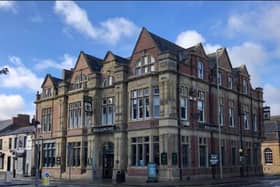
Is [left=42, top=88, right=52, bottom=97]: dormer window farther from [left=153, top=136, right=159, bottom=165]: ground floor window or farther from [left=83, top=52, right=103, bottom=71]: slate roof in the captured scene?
[left=153, top=136, right=159, bottom=165]: ground floor window

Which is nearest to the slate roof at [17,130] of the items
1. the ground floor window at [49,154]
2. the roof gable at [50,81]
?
the ground floor window at [49,154]

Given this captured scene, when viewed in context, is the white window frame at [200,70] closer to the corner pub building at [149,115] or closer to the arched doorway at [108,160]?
the corner pub building at [149,115]

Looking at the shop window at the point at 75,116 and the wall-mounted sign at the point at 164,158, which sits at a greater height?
the shop window at the point at 75,116

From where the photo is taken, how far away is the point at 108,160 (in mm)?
41844

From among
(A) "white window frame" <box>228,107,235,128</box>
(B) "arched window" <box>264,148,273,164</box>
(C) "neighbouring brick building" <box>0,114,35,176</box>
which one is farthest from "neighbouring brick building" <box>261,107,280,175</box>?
(C) "neighbouring brick building" <box>0,114,35,176</box>

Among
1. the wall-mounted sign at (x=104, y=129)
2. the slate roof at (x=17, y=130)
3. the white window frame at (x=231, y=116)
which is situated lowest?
the wall-mounted sign at (x=104, y=129)

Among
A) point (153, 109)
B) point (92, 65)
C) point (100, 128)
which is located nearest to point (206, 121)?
point (153, 109)

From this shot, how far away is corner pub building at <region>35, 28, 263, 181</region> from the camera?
35906mm

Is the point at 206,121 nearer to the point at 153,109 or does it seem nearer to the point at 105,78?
the point at 153,109

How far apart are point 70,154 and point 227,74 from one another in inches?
892

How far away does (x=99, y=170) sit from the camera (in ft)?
136

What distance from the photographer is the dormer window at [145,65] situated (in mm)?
37938

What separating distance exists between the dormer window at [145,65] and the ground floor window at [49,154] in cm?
1807

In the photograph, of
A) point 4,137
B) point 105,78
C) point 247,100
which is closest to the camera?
point 105,78
